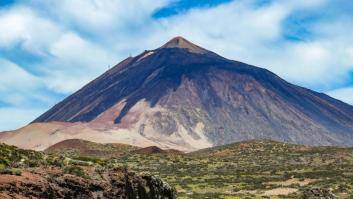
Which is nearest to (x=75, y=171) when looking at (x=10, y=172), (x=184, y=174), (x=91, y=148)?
(x=10, y=172)

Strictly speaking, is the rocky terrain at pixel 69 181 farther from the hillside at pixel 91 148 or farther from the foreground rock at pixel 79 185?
the hillside at pixel 91 148

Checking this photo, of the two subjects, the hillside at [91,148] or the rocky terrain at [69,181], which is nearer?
the rocky terrain at [69,181]

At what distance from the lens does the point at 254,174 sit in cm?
8400

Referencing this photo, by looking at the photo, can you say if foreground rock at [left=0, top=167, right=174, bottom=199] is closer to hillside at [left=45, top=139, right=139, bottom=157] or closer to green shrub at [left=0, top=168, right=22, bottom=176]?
green shrub at [left=0, top=168, right=22, bottom=176]

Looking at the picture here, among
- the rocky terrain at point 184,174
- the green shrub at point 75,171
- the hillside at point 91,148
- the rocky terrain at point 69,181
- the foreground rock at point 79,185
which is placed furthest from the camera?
the hillside at point 91,148

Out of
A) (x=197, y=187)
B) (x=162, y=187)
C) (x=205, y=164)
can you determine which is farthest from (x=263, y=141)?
(x=162, y=187)

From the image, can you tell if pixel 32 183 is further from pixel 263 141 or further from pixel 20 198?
pixel 263 141

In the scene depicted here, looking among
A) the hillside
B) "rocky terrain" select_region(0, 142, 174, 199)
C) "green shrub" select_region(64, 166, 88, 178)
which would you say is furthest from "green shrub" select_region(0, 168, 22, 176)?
the hillside

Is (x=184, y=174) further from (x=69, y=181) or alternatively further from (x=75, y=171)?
(x=69, y=181)

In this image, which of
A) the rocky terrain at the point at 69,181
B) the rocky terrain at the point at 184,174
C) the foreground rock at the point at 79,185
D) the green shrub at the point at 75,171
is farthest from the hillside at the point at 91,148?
the green shrub at the point at 75,171

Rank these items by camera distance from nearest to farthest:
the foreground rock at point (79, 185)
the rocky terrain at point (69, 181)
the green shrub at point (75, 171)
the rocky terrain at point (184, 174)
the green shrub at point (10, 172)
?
the foreground rock at point (79, 185), the rocky terrain at point (69, 181), the green shrub at point (10, 172), the rocky terrain at point (184, 174), the green shrub at point (75, 171)

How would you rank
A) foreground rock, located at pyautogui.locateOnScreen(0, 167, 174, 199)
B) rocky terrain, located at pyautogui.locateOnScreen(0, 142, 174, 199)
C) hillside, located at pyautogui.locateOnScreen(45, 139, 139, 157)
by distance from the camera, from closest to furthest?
foreground rock, located at pyautogui.locateOnScreen(0, 167, 174, 199) → rocky terrain, located at pyautogui.locateOnScreen(0, 142, 174, 199) → hillside, located at pyautogui.locateOnScreen(45, 139, 139, 157)

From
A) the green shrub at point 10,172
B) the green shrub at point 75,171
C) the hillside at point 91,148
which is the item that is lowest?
the green shrub at point 10,172

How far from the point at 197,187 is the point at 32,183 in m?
48.6
